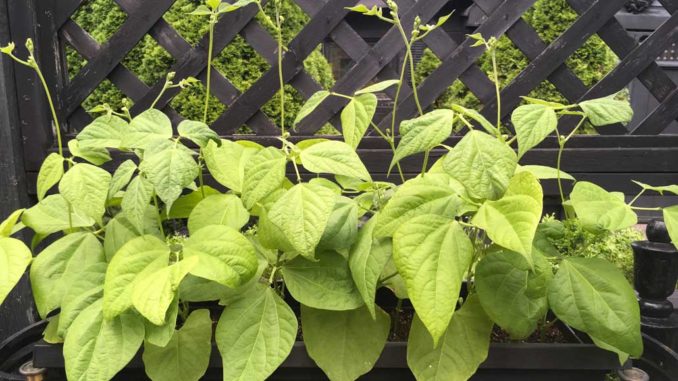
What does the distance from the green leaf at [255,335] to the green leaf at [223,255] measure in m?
0.06

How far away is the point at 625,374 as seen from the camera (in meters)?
0.68

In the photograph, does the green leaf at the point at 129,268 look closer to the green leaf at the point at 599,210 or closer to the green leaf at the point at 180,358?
the green leaf at the point at 180,358

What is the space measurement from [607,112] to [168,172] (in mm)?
540

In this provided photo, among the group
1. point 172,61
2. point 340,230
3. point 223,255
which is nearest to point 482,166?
point 340,230

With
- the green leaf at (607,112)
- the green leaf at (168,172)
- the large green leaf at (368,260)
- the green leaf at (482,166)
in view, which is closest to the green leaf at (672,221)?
the green leaf at (607,112)

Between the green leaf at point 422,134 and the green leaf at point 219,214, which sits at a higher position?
the green leaf at point 422,134

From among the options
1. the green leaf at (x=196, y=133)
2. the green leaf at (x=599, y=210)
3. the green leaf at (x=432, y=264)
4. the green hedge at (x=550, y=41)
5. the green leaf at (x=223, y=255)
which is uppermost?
the green hedge at (x=550, y=41)

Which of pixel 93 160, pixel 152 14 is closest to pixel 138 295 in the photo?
pixel 93 160

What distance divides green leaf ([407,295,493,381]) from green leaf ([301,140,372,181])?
0.20 metres

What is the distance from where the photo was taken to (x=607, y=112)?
2.14 ft

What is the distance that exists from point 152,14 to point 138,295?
0.94 metres

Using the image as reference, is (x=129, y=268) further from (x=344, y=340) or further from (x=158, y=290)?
(x=344, y=340)

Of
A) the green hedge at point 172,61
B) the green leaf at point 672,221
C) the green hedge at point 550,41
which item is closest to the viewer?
the green leaf at point 672,221

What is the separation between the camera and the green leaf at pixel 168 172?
0.55m
